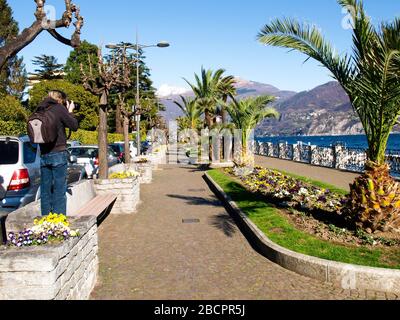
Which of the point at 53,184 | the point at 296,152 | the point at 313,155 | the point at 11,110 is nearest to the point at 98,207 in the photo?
the point at 53,184

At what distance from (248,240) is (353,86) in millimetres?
3570

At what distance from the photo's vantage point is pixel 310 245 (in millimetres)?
6617

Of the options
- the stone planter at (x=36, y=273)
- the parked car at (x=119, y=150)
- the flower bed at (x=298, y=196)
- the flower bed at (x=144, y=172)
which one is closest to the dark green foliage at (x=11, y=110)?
the parked car at (x=119, y=150)

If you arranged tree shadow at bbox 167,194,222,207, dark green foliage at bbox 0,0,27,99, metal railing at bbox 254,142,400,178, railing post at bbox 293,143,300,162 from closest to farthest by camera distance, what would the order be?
tree shadow at bbox 167,194,222,207 < metal railing at bbox 254,142,400,178 < railing post at bbox 293,143,300,162 < dark green foliage at bbox 0,0,27,99

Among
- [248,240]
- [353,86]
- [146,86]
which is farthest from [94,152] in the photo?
[146,86]

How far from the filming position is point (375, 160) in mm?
7391

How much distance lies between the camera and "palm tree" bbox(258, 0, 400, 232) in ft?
22.2

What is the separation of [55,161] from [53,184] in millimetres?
350

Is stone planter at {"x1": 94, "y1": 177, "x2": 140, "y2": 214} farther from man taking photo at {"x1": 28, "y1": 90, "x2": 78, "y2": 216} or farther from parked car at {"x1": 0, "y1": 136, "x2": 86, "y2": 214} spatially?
man taking photo at {"x1": 28, "y1": 90, "x2": 78, "y2": 216}

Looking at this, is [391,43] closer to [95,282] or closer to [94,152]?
[95,282]

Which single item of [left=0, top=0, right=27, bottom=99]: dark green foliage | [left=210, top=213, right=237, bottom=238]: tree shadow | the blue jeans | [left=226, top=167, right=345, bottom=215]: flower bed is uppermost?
[left=0, top=0, right=27, bottom=99]: dark green foliage

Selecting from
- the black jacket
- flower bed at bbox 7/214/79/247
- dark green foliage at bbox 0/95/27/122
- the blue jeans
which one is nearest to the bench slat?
the blue jeans

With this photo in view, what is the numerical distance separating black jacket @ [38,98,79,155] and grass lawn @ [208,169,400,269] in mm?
3839

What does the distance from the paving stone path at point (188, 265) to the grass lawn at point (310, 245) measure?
48 centimetres
